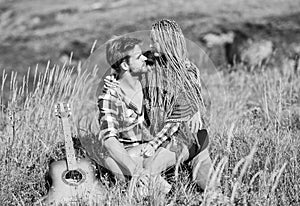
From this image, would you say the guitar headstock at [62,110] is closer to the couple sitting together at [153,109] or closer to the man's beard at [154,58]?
the couple sitting together at [153,109]

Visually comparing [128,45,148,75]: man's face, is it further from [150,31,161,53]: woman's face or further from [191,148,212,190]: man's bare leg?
[191,148,212,190]: man's bare leg

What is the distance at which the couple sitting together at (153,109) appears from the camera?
10.9ft

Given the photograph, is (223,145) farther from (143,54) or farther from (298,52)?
(298,52)

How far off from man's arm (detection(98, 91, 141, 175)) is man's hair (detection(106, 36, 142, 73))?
201mm

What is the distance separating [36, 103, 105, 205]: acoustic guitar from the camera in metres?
3.30

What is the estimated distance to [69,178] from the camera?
3475mm

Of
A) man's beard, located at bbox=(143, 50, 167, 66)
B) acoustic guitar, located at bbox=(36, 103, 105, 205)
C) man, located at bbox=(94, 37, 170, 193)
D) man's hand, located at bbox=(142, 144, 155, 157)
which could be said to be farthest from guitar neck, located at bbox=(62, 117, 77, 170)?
man's beard, located at bbox=(143, 50, 167, 66)

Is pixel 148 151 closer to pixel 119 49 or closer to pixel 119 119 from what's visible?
pixel 119 119

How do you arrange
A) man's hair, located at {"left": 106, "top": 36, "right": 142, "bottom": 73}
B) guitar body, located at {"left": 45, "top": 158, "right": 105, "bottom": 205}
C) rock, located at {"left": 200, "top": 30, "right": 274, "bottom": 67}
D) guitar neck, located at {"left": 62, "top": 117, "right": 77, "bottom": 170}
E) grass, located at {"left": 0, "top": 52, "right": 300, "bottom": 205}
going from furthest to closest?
rock, located at {"left": 200, "top": 30, "right": 274, "bottom": 67} < guitar neck, located at {"left": 62, "top": 117, "right": 77, "bottom": 170} < man's hair, located at {"left": 106, "top": 36, "right": 142, "bottom": 73} < guitar body, located at {"left": 45, "top": 158, "right": 105, "bottom": 205} < grass, located at {"left": 0, "top": 52, "right": 300, "bottom": 205}

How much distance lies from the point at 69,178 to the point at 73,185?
0.34 ft

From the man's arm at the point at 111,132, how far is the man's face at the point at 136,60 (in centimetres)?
21

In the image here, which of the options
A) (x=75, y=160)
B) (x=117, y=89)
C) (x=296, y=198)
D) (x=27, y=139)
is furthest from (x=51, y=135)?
(x=296, y=198)

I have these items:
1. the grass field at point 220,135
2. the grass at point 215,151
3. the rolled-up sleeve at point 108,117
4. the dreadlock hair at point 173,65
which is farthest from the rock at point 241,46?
the rolled-up sleeve at point 108,117

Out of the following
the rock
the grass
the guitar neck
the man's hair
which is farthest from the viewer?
the rock
